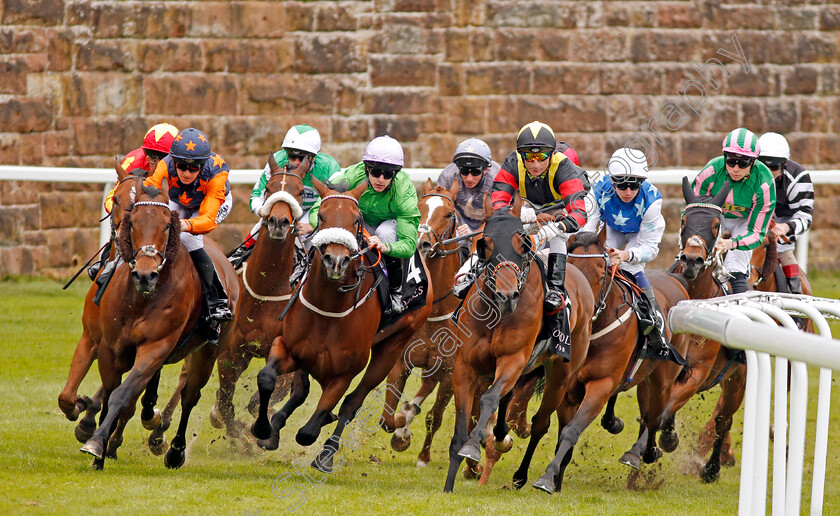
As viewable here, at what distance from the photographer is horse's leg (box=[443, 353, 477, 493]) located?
21.9ft

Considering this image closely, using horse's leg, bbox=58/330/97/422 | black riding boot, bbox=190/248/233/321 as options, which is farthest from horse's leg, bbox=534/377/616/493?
horse's leg, bbox=58/330/97/422

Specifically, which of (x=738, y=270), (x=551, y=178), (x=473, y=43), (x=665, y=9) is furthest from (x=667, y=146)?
(x=551, y=178)

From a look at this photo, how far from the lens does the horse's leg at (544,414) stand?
24.2 feet

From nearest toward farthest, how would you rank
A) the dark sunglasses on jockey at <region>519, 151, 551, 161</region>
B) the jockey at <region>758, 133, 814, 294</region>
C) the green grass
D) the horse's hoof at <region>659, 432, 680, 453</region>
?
1. the green grass
2. the dark sunglasses on jockey at <region>519, 151, 551, 161</region>
3. the horse's hoof at <region>659, 432, 680, 453</region>
4. the jockey at <region>758, 133, 814, 294</region>

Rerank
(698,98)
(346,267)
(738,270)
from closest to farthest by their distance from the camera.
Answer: (346,267) < (738,270) < (698,98)

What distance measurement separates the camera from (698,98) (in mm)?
14719

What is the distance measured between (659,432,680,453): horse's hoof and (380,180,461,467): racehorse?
1673 millimetres

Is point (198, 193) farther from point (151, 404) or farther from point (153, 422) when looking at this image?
point (153, 422)

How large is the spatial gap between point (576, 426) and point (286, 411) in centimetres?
185

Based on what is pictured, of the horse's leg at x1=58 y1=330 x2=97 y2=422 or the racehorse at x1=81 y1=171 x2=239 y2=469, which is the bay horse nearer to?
the racehorse at x1=81 y1=171 x2=239 y2=469

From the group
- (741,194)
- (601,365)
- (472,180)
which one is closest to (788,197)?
(741,194)

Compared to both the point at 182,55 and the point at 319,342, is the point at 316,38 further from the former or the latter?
the point at 319,342

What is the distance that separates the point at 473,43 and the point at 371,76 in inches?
53.5

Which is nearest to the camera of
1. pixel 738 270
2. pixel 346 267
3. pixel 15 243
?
pixel 346 267
